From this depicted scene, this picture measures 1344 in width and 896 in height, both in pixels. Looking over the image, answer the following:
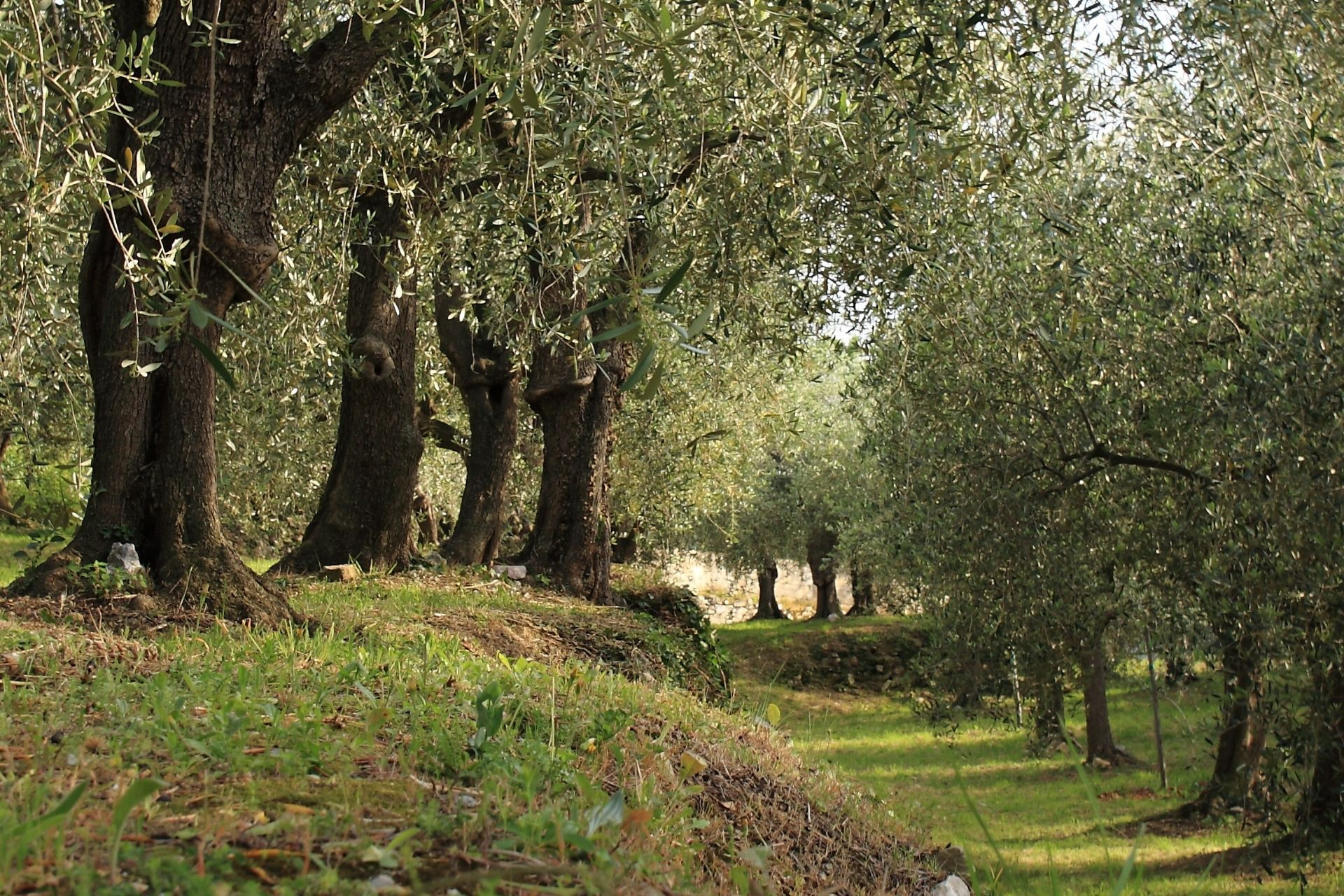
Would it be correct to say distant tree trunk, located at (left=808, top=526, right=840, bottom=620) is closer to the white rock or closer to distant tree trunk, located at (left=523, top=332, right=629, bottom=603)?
distant tree trunk, located at (left=523, top=332, right=629, bottom=603)

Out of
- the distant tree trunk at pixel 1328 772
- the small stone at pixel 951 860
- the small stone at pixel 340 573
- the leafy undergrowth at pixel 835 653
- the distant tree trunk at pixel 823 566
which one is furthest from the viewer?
the distant tree trunk at pixel 823 566

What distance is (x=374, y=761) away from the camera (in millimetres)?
3600

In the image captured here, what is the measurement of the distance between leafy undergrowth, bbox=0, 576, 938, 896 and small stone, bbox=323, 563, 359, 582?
137 inches

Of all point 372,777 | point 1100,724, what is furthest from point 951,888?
point 1100,724

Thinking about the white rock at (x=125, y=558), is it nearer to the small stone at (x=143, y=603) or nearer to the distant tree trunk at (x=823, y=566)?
the small stone at (x=143, y=603)

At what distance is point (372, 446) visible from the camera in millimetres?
11234

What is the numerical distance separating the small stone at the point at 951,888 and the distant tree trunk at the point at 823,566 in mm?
28001

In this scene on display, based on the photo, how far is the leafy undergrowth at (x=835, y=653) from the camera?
27062mm

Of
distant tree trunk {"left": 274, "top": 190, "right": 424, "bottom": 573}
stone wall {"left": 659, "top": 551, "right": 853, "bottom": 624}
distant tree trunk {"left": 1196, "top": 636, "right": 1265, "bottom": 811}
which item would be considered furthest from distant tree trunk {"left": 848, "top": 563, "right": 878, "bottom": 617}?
distant tree trunk {"left": 1196, "top": 636, "right": 1265, "bottom": 811}

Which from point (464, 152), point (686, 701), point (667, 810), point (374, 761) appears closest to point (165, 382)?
point (464, 152)

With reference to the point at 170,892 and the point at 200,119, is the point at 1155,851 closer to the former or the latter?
the point at 200,119

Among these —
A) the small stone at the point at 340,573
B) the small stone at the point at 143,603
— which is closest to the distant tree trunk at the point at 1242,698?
the small stone at the point at 143,603

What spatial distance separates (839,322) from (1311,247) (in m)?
3.29

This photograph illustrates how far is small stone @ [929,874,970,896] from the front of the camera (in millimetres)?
5402
